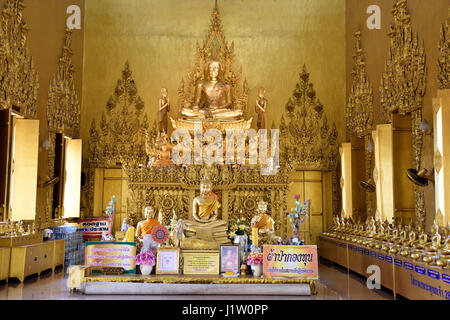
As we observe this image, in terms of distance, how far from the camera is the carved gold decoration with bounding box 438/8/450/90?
587cm

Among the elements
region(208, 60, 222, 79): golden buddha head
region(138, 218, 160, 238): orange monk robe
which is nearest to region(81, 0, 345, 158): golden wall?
region(208, 60, 222, 79): golden buddha head

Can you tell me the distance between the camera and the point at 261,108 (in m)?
10.5

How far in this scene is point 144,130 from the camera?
10930 millimetres

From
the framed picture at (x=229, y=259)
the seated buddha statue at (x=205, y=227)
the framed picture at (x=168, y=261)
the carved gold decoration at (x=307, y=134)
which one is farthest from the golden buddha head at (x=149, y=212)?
the carved gold decoration at (x=307, y=134)

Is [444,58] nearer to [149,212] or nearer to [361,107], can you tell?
[361,107]

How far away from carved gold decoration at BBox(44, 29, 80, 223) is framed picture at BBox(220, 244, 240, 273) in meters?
4.33

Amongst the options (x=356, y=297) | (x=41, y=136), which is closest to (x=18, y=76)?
(x=41, y=136)

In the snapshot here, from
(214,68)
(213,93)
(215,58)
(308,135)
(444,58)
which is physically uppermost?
(215,58)

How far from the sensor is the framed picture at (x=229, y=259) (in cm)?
578

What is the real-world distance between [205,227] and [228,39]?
5924 millimetres

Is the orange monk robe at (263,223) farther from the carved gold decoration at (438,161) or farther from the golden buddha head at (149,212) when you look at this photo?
the carved gold decoration at (438,161)

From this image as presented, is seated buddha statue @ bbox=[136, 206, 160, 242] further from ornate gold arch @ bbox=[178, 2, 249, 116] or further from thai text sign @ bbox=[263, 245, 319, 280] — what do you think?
ornate gold arch @ bbox=[178, 2, 249, 116]

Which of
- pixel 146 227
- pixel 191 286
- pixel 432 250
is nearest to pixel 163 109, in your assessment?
pixel 146 227

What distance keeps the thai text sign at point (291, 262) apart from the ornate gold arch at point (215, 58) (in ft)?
19.8
